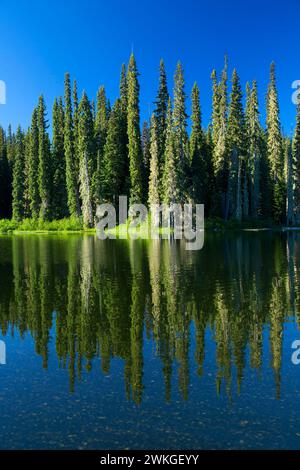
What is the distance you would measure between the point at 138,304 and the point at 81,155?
69918mm

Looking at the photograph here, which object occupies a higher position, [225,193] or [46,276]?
[225,193]

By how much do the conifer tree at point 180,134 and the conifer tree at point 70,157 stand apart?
76.1ft

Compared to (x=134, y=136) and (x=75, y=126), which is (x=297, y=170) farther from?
(x=75, y=126)

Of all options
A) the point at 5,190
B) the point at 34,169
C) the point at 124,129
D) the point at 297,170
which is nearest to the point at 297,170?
the point at 297,170

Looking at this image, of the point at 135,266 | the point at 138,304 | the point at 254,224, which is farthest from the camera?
the point at 254,224

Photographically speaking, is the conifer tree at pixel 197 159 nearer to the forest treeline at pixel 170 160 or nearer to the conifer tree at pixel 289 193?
the forest treeline at pixel 170 160

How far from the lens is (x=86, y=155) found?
84062 mm

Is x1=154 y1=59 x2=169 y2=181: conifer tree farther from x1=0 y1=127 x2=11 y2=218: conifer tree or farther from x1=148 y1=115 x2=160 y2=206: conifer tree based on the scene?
x1=0 y1=127 x2=11 y2=218: conifer tree

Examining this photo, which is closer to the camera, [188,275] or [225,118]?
[188,275]

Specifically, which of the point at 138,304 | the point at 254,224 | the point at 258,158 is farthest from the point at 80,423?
the point at 258,158

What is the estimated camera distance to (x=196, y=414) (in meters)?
8.45

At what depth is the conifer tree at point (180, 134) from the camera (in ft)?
225
